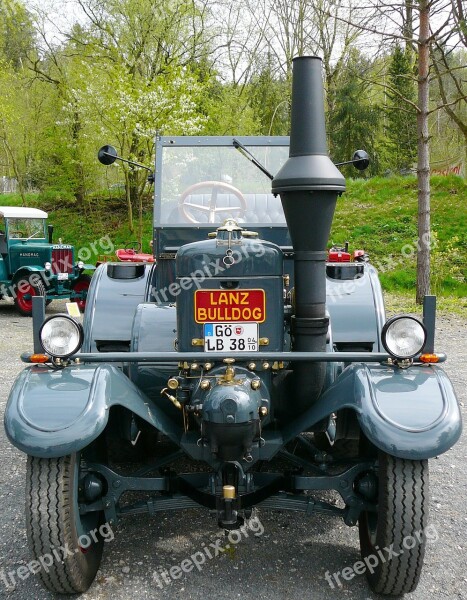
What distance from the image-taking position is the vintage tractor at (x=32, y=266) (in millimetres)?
13305

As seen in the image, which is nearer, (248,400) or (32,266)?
(248,400)

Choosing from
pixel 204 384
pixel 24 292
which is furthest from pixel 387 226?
pixel 204 384

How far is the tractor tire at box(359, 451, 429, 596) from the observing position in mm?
2918

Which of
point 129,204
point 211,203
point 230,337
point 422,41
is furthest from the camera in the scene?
point 129,204

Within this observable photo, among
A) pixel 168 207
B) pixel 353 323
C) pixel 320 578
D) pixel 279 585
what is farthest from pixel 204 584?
pixel 168 207

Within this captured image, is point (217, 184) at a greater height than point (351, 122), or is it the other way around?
point (351, 122)

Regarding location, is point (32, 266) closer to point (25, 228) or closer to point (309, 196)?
point (25, 228)

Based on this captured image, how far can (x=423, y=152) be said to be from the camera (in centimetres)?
1187

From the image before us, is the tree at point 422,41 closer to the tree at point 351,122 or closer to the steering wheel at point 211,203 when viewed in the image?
the steering wheel at point 211,203

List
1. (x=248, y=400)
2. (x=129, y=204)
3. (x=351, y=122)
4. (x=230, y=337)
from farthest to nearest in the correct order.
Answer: (x=351, y=122), (x=129, y=204), (x=230, y=337), (x=248, y=400)

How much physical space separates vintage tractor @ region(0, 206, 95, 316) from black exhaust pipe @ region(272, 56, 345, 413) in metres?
10.1

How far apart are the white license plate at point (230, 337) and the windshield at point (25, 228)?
11.8m

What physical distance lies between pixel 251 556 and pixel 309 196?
6.52 ft

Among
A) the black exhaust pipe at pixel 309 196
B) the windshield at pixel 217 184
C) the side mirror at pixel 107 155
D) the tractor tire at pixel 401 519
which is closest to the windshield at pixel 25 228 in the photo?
the windshield at pixel 217 184
